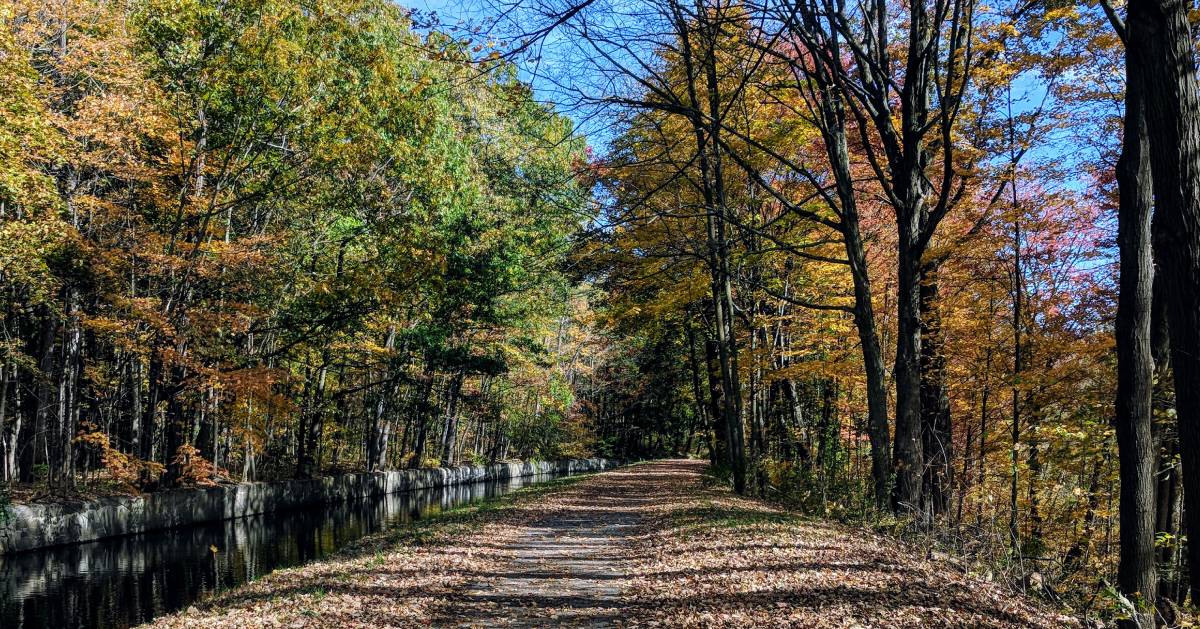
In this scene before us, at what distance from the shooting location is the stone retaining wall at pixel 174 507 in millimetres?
13508

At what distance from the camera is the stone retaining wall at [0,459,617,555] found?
13.5 m

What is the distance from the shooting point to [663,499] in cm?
1627

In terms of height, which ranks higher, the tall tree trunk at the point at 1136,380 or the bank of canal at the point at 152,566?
the tall tree trunk at the point at 1136,380

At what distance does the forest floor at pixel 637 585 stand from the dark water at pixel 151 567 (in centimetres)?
309

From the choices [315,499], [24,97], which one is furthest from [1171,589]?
[315,499]

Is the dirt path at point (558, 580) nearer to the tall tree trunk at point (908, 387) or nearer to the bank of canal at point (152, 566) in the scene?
the tall tree trunk at point (908, 387)

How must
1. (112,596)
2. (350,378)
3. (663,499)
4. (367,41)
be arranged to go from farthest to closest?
(350,378) < (367,41) < (663,499) < (112,596)

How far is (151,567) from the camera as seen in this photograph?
1260 centimetres

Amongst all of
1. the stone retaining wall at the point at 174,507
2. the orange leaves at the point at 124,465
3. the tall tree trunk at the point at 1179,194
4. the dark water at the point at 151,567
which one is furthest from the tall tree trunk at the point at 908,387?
the orange leaves at the point at 124,465

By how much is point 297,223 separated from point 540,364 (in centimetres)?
1462

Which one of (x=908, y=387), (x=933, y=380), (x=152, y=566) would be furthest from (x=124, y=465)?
(x=933, y=380)

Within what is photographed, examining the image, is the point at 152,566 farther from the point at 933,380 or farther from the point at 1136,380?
A: the point at 1136,380

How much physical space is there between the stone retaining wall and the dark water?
0.91ft

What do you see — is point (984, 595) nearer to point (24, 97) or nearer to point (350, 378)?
point (24, 97)
